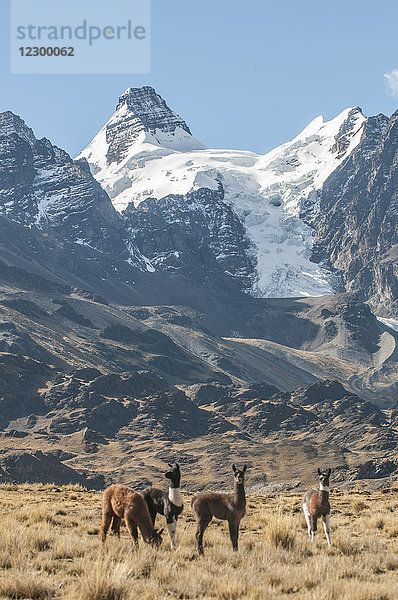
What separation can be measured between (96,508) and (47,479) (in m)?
91.1

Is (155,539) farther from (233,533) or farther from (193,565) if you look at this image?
(233,533)

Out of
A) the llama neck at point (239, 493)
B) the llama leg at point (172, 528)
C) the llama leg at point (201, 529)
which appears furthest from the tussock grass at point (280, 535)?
the llama leg at point (172, 528)

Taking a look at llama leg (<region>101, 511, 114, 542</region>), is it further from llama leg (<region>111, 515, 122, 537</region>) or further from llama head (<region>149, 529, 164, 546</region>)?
llama head (<region>149, 529, 164, 546</region>)

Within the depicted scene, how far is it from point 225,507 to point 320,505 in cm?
300

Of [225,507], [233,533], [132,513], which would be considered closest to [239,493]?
[225,507]

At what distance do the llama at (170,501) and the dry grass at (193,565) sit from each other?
2.06ft

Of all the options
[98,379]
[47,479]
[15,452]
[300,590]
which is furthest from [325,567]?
[98,379]

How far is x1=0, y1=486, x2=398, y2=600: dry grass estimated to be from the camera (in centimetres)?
1280

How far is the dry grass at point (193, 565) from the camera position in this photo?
504 inches

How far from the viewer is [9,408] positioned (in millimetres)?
165250

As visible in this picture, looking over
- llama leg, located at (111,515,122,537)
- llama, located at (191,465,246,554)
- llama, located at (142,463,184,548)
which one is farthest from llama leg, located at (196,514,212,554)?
llama leg, located at (111,515,122,537)

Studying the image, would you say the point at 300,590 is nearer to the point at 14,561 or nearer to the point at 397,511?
the point at 14,561

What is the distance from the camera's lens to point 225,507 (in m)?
16.8

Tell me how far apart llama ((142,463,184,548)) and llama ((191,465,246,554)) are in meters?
0.48
